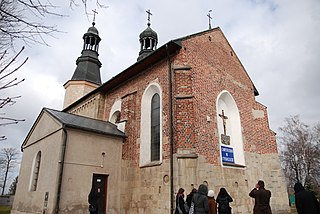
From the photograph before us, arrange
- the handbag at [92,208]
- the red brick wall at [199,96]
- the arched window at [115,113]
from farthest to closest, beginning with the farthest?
the arched window at [115,113]
the red brick wall at [199,96]
the handbag at [92,208]

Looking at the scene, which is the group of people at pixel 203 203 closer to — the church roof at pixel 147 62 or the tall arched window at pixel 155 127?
the tall arched window at pixel 155 127

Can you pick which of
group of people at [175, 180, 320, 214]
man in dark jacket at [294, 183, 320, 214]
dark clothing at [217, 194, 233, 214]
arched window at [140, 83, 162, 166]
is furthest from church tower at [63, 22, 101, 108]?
man in dark jacket at [294, 183, 320, 214]

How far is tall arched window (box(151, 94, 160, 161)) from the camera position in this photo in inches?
479

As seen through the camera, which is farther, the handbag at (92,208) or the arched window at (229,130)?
the arched window at (229,130)

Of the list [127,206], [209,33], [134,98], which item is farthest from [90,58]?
[127,206]

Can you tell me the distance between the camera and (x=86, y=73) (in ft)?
82.5

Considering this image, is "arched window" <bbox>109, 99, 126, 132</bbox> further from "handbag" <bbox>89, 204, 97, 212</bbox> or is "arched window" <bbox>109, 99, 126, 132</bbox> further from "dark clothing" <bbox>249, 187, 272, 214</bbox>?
"dark clothing" <bbox>249, 187, 272, 214</bbox>

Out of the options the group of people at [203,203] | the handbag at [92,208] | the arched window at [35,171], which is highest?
the arched window at [35,171]

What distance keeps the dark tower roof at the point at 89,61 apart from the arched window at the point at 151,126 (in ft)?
43.6

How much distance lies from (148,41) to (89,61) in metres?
6.50

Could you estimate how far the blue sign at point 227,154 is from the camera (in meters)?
11.8

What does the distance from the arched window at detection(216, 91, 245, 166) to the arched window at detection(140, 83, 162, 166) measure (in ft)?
9.78

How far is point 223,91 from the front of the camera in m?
13.3

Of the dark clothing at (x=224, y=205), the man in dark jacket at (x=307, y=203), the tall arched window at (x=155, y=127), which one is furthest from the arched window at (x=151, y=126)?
the man in dark jacket at (x=307, y=203)
